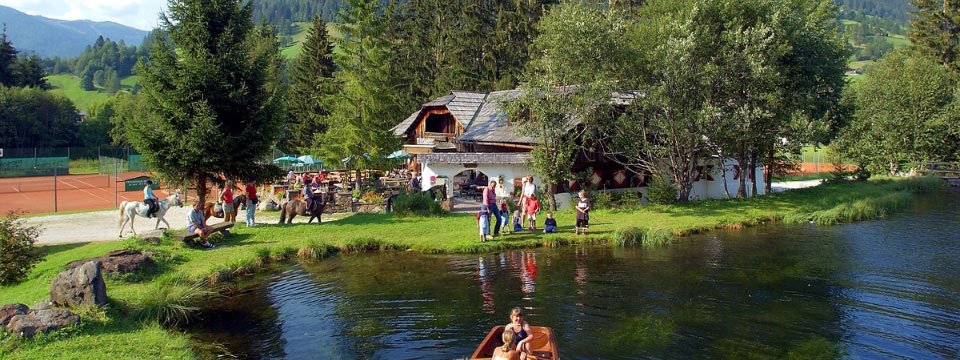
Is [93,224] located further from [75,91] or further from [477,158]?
[75,91]

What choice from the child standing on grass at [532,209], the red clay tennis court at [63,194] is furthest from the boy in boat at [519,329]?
the red clay tennis court at [63,194]

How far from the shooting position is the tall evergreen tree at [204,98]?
76.2ft

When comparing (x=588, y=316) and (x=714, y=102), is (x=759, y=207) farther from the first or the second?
(x=588, y=316)

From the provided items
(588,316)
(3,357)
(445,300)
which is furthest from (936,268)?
(3,357)

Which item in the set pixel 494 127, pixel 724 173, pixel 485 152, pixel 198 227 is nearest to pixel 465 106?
pixel 494 127

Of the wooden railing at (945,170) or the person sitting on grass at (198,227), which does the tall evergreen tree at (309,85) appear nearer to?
the person sitting on grass at (198,227)

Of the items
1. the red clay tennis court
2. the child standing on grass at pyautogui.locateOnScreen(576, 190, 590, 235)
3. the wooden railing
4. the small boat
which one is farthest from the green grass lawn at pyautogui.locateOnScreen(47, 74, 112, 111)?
the small boat

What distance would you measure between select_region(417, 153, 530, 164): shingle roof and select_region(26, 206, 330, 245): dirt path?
524cm

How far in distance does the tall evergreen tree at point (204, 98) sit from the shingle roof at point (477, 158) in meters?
7.52

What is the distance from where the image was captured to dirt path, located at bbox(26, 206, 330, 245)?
22500 millimetres

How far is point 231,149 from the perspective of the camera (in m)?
23.9

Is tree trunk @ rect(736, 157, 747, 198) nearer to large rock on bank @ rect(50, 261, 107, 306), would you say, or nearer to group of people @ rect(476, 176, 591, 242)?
group of people @ rect(476, 176, 591, 242)

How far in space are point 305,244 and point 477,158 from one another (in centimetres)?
1040

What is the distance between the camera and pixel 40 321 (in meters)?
11.4
